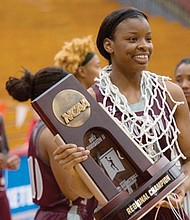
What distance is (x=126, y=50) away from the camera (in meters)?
2.59

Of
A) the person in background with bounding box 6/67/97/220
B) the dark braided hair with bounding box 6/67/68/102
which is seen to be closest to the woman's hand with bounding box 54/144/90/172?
the person in background with bounding box 6/67/97/220

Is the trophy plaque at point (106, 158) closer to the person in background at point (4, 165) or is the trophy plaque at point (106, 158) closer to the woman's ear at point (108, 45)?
the woman's ear at point (108, 45)

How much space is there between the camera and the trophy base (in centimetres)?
227

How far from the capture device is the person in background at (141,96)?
2.58 m

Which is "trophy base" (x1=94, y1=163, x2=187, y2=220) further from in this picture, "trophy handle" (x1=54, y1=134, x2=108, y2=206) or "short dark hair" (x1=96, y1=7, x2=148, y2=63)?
"short dark hair" (x1=96, y1=7, x2=148, y2=63)

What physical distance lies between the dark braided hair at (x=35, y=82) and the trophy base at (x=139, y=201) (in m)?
1.28

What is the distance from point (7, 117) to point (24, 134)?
0.49 m

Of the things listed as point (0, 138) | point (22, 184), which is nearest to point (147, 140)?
point (0, 138)

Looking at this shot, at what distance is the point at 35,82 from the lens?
3.52 meters

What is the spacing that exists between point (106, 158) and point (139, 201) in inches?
9.6

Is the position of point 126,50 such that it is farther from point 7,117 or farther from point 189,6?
point 189,6

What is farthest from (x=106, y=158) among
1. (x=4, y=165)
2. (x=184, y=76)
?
(x=4, y=165)

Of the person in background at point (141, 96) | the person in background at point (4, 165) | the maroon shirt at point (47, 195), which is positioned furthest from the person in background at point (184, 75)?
the person in background at point (4, 165)

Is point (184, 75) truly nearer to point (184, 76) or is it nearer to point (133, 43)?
point (184, 76)
